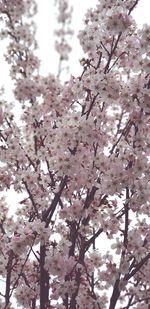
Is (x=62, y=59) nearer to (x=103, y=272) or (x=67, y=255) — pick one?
(x=67, y=255)

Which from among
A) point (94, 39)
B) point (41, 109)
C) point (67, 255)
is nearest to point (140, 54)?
point (94, 39)

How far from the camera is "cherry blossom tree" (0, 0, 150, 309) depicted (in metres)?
3.88

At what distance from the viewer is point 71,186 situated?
168 inches

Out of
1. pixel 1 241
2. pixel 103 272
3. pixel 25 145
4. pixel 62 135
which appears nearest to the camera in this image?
pixel 62 135

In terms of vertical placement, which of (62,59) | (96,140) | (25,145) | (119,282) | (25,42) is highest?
(25,42)

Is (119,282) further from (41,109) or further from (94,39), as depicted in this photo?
(94,39)

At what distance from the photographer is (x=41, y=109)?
15.3 feet

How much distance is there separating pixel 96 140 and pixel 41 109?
0.91 m

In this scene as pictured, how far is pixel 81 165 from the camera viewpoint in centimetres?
412

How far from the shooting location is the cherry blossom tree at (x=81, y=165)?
388 cm

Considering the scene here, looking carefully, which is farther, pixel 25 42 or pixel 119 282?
pixel 25 42

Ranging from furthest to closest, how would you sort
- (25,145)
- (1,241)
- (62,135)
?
(25,145), (1,241), (62,135)

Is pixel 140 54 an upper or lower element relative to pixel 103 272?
upper

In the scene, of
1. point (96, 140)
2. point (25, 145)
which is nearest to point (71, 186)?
point (96, 140)
